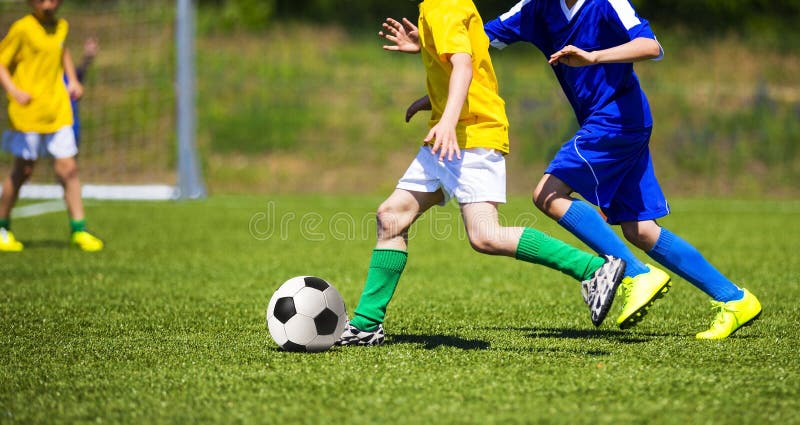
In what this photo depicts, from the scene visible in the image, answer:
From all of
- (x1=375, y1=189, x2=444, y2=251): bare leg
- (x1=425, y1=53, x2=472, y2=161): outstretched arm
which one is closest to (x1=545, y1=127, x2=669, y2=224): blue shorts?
(x1=375, y1=189, x2=444, y2=251): bare leg

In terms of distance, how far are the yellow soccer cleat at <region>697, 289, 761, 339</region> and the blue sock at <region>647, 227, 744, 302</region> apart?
0.16 feet

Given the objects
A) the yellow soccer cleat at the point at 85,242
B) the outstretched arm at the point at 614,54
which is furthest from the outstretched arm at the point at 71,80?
the outstretched arm at the point at 614,54

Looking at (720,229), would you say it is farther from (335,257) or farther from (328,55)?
(328,55)

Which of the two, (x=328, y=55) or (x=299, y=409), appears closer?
(x=299, y=409)

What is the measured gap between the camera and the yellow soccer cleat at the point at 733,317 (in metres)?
4.23

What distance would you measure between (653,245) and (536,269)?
2.66 meters

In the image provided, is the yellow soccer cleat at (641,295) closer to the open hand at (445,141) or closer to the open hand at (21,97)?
the open hand at (445,141)

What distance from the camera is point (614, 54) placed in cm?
388

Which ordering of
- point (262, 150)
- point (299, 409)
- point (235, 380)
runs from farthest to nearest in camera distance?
1. point (262, 150)
2. point (235, 380)
3. point (299, 409)

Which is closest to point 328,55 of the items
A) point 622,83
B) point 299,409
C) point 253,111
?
point 253,111

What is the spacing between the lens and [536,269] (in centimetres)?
699

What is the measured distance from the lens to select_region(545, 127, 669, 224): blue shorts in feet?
13.7

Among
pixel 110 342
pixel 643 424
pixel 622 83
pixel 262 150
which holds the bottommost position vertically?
pixel 262 150

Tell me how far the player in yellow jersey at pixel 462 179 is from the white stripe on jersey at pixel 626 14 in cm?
58
